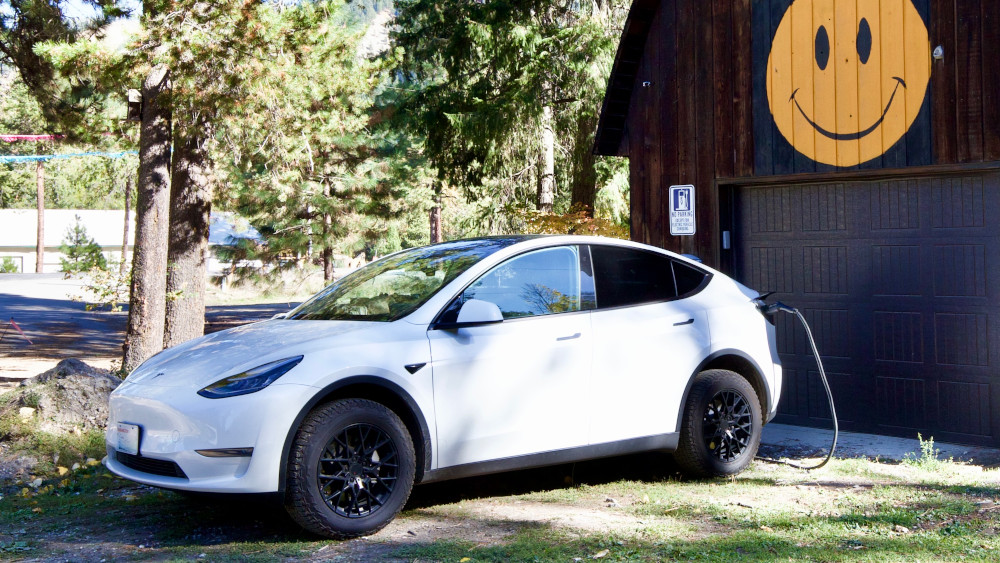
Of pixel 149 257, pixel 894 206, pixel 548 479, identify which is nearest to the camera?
pixel 548 479

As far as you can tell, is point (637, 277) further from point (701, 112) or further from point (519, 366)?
point (701, 112)

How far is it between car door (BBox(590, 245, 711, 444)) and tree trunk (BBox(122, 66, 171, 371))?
24.8 feet

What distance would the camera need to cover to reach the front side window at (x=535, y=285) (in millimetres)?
5836

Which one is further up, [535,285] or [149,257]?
[149,257]

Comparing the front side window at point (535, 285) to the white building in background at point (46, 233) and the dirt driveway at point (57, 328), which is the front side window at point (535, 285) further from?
the white building in background at point (46, 233)

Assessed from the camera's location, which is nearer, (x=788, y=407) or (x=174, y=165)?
(x=788, y=407)

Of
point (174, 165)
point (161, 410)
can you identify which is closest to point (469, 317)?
point (161, 410)

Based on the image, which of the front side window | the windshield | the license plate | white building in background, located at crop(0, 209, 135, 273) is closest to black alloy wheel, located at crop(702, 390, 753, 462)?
the front side window

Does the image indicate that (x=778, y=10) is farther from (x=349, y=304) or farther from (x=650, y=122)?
(x=349, y=304)

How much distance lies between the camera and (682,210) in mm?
9469

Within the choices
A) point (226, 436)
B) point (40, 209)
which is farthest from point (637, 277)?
point (40, 209)

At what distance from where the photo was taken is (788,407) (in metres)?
9.01

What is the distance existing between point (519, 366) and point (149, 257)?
7.82m

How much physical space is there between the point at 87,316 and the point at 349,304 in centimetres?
2501
